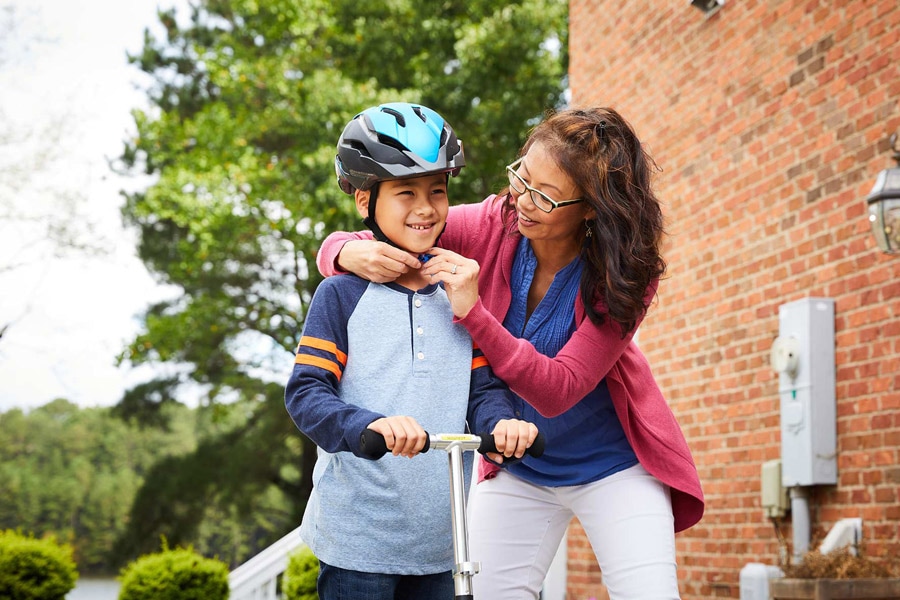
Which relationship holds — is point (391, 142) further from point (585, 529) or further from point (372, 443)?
point (585, 529)

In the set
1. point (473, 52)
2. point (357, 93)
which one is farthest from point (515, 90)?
point (357, 93)

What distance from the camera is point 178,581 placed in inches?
318

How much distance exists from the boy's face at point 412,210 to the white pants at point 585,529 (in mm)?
722

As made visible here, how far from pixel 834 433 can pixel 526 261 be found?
10.4 ft

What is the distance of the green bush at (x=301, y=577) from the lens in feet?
24.0

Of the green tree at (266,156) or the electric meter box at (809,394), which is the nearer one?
the electric meter box at (809,394)

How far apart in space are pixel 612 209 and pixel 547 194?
165 millimetres

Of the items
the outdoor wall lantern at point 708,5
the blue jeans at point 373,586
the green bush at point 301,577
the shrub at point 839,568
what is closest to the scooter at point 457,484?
the blue jeans at point 373,586

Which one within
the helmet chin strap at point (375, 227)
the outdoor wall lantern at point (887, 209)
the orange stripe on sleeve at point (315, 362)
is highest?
the outdoor wall lantern at point (887, 209)

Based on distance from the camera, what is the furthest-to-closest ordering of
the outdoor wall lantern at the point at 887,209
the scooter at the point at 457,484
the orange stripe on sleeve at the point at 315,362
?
the outdoor wall lantern at the point at 887,209, the orange stripe on sleeve at the point at 315,362, the scooter at the point at 457,484

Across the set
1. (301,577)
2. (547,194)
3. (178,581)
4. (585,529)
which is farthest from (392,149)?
(178,581)

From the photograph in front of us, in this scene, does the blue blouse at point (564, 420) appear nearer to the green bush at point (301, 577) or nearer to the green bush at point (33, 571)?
the green bush at point (301, 577)

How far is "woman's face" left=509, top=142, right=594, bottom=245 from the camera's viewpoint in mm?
2471

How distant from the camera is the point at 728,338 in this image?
6105 millimetres
